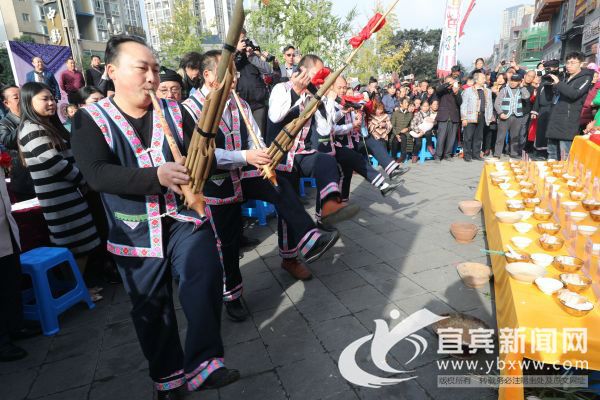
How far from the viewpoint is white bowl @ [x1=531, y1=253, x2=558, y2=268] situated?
2.32m

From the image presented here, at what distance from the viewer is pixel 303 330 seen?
2.98m

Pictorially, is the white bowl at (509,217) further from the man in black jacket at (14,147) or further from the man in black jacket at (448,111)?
the man in black jacket at (448,111)

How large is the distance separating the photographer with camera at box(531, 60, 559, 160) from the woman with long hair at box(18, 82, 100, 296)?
932 centimetres

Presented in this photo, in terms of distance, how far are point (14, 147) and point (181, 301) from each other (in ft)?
10.3

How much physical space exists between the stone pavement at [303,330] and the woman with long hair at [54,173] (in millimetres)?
700

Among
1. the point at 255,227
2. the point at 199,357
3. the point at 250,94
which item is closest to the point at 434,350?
the point at 199,357

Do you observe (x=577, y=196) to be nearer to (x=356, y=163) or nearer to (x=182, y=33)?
(x=356, y=163)

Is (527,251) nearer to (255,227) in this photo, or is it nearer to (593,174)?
(593,174)

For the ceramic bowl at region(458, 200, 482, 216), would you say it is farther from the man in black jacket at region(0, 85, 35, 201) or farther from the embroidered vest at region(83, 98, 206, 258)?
the man in black jacket at region(0, 85, 35, 201)

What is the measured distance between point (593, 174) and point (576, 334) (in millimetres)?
2766

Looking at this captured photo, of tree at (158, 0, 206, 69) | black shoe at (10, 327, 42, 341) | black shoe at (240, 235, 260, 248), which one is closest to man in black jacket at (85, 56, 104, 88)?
black shoe at (240, 235, 260, 248)

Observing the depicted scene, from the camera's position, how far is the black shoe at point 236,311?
3.18 metres

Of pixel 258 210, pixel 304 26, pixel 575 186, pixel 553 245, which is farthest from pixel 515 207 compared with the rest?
pixel 304 26

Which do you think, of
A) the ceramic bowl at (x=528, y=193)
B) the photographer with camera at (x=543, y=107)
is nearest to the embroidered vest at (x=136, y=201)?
the ceramic bowl at (x=528, y=193)
